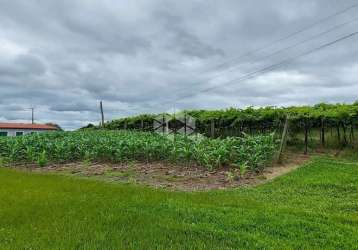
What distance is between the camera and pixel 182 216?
5820 mm

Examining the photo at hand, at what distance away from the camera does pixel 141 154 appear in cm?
1318

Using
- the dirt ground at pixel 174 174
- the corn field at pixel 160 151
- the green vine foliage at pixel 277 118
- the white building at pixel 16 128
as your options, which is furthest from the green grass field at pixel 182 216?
the white building at pixel 16 128

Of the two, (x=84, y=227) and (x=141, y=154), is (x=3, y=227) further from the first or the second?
(x=141, y=154)

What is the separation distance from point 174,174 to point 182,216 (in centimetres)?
480

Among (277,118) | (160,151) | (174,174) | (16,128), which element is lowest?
(174,174)

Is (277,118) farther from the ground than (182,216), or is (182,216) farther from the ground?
(277,118)

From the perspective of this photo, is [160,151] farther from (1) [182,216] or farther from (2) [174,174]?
(1) [182,216]

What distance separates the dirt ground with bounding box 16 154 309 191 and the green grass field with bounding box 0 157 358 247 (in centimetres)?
94

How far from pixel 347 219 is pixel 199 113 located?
14.3 metres

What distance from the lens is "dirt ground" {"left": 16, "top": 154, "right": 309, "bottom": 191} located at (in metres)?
9.23

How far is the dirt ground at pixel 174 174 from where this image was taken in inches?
363

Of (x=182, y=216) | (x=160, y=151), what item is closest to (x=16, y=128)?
(x=160, y=151)

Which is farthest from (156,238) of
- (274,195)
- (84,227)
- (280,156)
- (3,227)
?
(280,156)

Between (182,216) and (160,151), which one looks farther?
(160,151)
